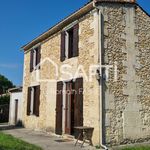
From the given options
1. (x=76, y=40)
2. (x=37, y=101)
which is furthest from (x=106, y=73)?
(x=37, y=101)

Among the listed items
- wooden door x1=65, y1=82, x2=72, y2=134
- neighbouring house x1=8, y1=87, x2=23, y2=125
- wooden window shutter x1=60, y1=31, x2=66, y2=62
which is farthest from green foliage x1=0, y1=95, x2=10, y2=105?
wooden door x1=65, y1=82, x2=72, y2=134

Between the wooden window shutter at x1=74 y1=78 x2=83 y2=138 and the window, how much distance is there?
418 centimetres

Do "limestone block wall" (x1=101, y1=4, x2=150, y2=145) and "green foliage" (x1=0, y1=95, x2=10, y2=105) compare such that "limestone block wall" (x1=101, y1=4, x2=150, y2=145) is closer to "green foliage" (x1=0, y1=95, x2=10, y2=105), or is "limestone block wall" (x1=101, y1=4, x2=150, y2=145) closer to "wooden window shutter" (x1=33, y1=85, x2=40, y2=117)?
"wooden window shutter" (x1=33, y1=85, x2=40, y2=117)

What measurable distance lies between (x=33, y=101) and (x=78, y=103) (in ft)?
17.4

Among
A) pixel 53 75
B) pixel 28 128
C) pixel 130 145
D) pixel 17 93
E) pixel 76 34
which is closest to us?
pixel 130 145

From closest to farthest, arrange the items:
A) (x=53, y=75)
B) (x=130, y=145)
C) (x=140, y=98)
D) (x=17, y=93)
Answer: (x=130, y=145) → (x=140, y=98) → (x=53, y=75) → (x=17, y=93)

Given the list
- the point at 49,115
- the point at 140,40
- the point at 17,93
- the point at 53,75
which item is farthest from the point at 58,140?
the point at 17,93

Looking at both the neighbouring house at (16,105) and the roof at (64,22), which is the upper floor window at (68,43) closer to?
the roof at (64,22)

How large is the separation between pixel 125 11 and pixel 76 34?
2.24 metres

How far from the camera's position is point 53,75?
1331 centimetres

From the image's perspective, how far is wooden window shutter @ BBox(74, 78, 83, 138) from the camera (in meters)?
10.7

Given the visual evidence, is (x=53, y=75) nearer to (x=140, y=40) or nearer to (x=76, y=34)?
(x=76, y=34)

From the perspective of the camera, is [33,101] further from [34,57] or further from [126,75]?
[126,75]

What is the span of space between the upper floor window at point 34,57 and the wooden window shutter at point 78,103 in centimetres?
495
